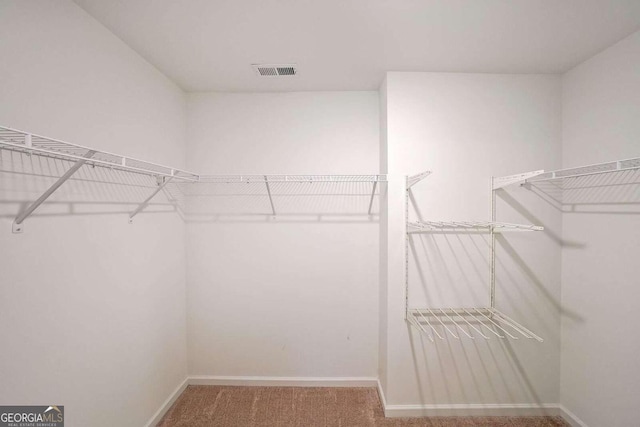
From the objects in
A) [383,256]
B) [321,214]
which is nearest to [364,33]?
[321,214]

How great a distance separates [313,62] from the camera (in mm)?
1826

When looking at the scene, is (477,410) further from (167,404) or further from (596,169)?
(167,404)

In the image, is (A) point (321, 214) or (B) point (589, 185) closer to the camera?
(B) point (589, 185)

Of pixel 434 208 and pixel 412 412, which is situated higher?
pixel 434 208

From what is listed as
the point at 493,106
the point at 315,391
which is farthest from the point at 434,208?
the point at 315,391

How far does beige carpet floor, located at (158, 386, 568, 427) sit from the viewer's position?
1.90 meters

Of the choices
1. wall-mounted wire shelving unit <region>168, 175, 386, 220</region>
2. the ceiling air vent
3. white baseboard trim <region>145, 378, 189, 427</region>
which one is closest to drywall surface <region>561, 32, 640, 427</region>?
wall-mounted wire shelving unit <region>168, 175, 386, 220</region>

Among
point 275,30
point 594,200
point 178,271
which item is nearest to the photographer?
point 275,30

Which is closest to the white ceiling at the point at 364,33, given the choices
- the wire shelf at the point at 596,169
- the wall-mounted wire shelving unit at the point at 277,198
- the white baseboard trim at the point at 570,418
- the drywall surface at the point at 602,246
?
the drywall surface at the point at 602,246

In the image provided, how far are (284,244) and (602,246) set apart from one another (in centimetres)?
225

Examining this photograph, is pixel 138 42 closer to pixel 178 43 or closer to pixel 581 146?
pixel 178 43

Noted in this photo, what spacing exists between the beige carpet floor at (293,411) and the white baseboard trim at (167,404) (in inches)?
1.4

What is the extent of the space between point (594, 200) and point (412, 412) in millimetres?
1986

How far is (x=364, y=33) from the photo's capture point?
5.01 feet
